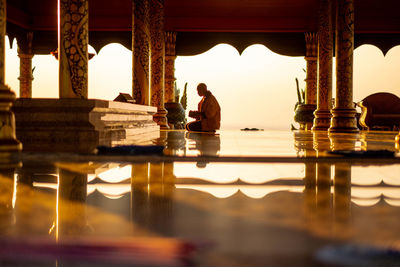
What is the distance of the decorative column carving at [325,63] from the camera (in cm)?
1085

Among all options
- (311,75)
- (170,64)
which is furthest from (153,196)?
(311,75)

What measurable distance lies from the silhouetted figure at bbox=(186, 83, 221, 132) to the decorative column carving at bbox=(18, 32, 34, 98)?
643 cm

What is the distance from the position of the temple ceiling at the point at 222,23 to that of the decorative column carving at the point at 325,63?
5.42 feet

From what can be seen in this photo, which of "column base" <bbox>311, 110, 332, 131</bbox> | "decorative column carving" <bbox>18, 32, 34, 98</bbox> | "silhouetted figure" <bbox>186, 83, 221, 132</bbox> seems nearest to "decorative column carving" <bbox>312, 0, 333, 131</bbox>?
"column base" <bbox>311, 110, 332, 131</bbox>

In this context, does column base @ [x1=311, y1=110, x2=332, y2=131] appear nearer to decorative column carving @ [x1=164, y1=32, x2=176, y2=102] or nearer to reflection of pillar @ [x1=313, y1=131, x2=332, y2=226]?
decorative column carving @ [x1=164, y1=32, x2=176, y2=102]

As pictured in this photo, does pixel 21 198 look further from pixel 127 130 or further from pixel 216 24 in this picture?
pixel 216 24

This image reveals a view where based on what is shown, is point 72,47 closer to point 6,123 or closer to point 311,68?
point 6,123

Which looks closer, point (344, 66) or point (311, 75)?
point (344, 66)

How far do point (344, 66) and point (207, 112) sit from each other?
278cm

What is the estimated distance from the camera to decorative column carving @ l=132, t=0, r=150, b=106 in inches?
335

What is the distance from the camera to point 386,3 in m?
12.6

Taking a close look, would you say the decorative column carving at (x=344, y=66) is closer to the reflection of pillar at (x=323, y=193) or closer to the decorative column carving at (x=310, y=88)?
the decorative column carving at (x=310, y=88)

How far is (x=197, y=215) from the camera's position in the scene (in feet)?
4.92

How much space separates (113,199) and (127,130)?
4.64m
